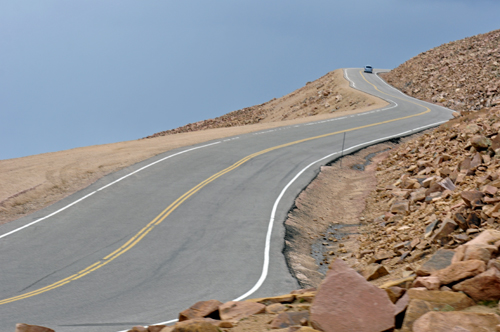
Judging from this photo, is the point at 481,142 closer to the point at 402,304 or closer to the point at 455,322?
the point at 402,304

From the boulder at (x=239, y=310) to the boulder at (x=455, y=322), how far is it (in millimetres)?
2962

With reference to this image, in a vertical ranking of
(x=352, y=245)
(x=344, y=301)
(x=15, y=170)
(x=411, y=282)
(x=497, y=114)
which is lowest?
(x=352, y=245)

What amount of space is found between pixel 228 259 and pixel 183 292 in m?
2.93

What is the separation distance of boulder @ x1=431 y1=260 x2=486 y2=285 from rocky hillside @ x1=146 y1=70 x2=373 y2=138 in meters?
45.2

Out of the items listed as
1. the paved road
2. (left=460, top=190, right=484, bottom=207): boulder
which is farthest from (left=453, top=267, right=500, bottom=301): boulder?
the paved road

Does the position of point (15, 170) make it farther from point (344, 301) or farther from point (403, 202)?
point (344, 301)

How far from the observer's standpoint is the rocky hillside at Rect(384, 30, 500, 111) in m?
50.7

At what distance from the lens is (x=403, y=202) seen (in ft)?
64.2

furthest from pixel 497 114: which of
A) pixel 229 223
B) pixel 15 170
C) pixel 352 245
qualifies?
pixel 15 170

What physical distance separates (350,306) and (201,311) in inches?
115

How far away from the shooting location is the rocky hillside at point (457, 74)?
166 feet

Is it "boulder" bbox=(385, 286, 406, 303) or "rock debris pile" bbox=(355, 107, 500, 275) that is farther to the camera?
"rock debris pile" bbox=(355, 107, 500, 275)

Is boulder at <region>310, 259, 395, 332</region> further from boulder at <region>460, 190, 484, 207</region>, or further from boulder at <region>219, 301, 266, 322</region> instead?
boulder at <region>460, 190, 484, 207</region>

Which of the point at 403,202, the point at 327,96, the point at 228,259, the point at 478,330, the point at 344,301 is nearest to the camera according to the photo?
the point at 478,330
